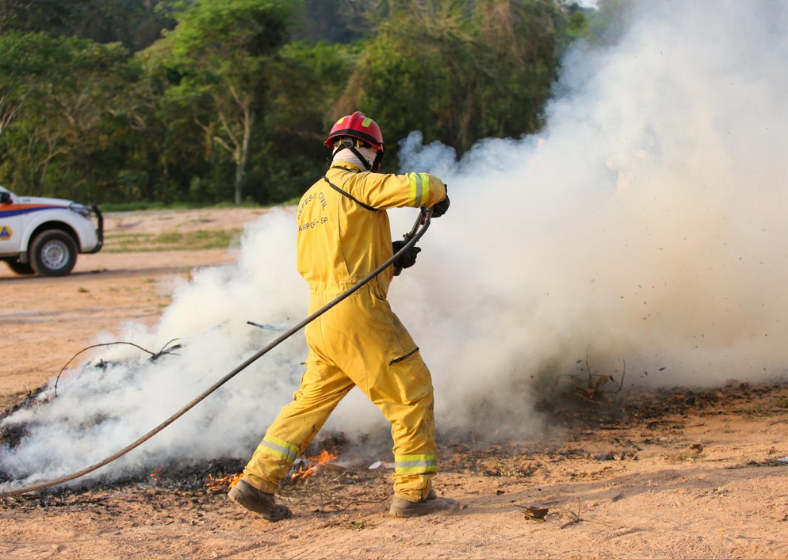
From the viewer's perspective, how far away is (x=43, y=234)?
13297 millimetres

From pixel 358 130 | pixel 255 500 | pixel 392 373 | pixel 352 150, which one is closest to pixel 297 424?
pixel 255 500

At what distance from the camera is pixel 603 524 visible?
360cm

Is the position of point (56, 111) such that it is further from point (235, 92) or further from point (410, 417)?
point (410, 417)

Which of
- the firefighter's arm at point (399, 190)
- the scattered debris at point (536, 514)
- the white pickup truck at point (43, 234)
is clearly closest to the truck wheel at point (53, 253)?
the white pickup truck at point (43, 234)

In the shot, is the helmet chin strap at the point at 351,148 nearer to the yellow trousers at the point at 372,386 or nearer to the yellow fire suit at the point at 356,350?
the yellow fire suit at the point at 356,350

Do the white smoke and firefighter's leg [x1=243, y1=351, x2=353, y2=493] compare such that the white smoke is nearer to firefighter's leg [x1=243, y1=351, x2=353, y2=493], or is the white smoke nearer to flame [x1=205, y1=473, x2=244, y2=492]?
flame [x1=205, y1=473, x2=244, y2=492]

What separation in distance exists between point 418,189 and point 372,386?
95 cm

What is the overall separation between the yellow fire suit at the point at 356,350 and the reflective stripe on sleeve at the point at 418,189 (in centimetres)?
13

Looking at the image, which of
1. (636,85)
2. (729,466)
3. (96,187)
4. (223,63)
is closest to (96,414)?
(729,466)

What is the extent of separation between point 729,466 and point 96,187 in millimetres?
32159

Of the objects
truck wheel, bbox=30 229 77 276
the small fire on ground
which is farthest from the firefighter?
truck wheel, bbox=30 229 77 276

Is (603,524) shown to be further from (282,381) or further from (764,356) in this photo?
(764,356)

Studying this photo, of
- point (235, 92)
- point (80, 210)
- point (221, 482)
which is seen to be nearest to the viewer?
point (221, 482)

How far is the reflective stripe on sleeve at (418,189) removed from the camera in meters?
3.55
